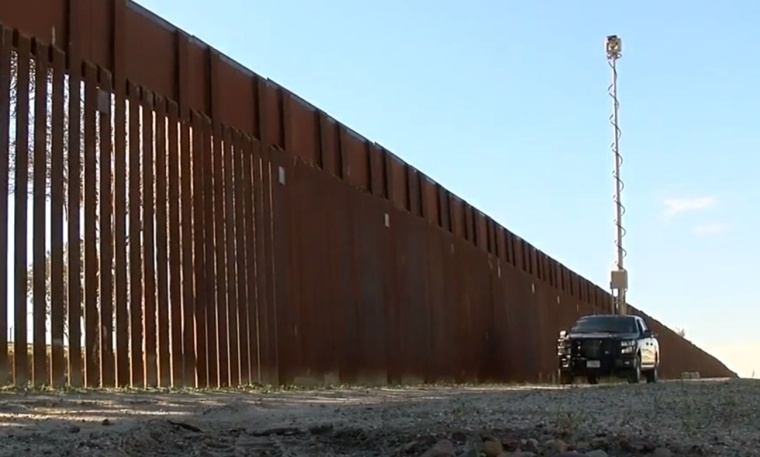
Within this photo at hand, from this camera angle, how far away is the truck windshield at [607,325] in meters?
26.2

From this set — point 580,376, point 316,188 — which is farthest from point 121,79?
point 580,376

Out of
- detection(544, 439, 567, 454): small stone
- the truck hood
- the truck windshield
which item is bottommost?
detection(544, 439, 567, 454): small stone

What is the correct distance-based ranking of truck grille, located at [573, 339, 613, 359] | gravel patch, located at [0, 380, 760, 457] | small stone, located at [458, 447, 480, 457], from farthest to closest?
1. truck grille, located at [573, 339, 613, 359]
2. gravel patch, located at [0, 380, 760, 457]
3. small stone, located at [458, 447, 480, 457]

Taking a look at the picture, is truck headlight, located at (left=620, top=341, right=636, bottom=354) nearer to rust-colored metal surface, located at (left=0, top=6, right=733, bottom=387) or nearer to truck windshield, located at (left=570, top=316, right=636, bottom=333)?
truck windshield, located at (left=570, top=316, right=636, bottom=333)

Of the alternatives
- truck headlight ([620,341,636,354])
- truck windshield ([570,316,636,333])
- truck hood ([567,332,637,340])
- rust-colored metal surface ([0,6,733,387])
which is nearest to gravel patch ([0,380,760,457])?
rust-colored metal surface ([0,6,733,387])

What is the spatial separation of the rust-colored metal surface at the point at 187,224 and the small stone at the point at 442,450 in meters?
6.72

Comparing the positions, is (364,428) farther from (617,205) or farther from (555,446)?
(617,205)

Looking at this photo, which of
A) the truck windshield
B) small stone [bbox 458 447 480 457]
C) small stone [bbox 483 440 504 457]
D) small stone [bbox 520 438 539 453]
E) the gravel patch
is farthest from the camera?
the truck windshield

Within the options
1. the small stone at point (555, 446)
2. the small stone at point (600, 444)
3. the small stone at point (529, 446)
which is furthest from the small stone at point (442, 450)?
the small stone at point (600, 444)

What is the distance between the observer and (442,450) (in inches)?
308

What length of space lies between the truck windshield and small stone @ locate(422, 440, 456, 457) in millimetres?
18736

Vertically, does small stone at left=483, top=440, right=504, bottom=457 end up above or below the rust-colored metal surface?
below

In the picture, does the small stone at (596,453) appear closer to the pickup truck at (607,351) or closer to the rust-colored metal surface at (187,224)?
the rust-colored metal surface at (187,224)

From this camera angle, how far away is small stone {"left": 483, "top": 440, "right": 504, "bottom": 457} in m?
7.85
